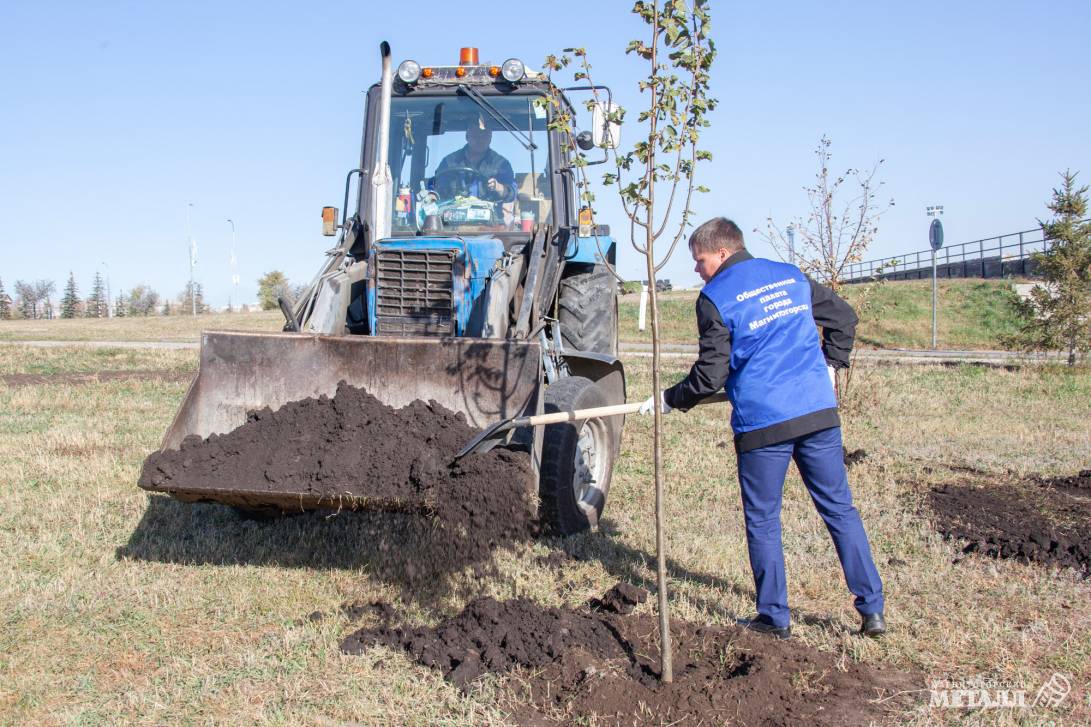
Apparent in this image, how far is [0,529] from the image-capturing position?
645 centimetres

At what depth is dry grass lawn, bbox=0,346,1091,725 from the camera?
3926 millimetres

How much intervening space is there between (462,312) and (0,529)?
11.3ft

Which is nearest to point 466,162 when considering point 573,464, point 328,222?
point 328,222

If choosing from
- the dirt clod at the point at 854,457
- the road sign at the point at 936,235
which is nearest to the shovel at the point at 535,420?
the dirt clod at the point at 854,457

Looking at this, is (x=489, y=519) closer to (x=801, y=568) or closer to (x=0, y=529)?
(x=801, y=568)

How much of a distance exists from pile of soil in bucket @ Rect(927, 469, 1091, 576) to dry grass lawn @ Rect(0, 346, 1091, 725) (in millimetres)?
217

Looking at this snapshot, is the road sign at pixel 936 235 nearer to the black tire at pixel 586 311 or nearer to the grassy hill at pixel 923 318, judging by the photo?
the grassy hill at pixel 923 318

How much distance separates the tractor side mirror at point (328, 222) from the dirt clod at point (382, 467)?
1854mm

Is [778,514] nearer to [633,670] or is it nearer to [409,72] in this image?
[633,670]

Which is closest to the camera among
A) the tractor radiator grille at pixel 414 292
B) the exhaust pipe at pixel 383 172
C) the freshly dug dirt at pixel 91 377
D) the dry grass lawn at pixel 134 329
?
the tractor radiator grille at pixel 414 292

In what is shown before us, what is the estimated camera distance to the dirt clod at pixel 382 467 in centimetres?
472

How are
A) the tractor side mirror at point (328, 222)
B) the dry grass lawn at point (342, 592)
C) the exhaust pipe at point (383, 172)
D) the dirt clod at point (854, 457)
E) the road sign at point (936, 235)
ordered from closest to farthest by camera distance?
the dry grass lawn at point (342, 592)
the exhaust pipe at point (383, 172)
the tractor side mirror at point (328, 222)
the dirt clod at point (854, 457)
the road sign at point (936, 235)

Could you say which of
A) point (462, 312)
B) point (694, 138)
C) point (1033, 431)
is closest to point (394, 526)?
point (462, 312)

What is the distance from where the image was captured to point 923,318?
29.3 meters
